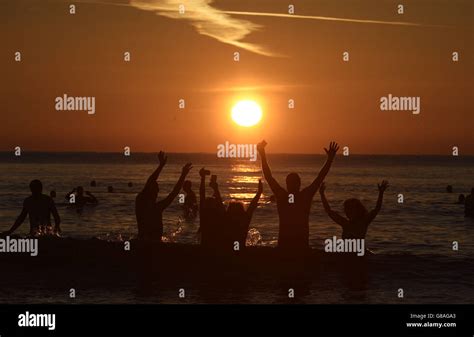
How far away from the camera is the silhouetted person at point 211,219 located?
44.4ft

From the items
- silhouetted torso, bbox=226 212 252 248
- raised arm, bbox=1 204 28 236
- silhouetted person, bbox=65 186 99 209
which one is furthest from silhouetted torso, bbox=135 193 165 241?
silhouetted person, bbox=65 186 99 209

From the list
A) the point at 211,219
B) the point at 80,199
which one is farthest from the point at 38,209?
the point at 80,199

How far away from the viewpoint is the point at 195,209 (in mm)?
35312

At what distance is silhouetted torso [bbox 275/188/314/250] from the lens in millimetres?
12352

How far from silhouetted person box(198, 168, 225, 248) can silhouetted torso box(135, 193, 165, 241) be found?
82 centimetres

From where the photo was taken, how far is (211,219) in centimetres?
1369

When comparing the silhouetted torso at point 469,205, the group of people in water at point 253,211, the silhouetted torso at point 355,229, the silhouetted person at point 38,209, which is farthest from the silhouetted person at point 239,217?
the silhouetted torso at point 469,205

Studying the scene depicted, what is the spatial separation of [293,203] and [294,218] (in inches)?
12.4

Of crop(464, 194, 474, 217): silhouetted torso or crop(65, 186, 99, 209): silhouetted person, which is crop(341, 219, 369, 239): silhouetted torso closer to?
crop(464, 194, 474, 217): silhouetted torso

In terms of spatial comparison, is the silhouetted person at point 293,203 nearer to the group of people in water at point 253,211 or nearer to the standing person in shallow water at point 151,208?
the group of people in water at point 253,211

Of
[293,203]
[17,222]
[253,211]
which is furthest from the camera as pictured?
[17,222]

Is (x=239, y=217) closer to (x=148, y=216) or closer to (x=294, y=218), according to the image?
(x=294, y=218)

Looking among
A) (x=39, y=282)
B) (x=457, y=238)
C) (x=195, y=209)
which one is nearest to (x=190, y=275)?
(x=39, y=282)
